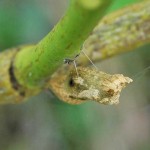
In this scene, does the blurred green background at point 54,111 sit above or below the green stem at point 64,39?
below

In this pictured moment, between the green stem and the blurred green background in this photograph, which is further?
the blurred green background

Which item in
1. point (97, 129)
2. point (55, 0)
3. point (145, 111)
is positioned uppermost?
point (55, 0)

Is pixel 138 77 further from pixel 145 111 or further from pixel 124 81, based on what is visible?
pixel 124 81

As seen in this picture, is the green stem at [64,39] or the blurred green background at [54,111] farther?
the blurred green background at [54,111]

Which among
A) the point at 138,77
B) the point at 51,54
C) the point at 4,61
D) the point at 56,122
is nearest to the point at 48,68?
the point at 51,54
